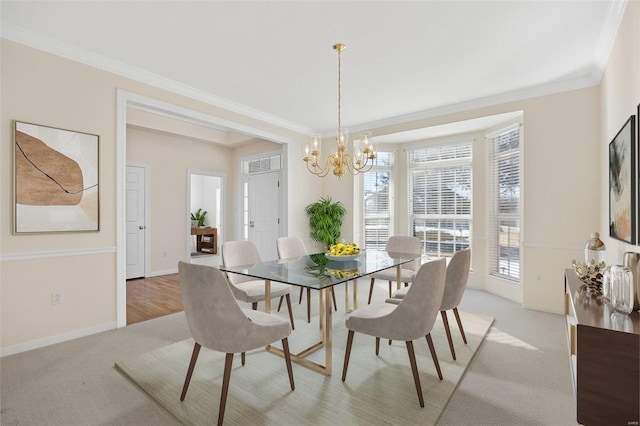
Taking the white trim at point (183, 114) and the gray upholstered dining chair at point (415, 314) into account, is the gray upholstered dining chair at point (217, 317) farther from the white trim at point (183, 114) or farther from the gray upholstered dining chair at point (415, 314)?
the white trim at point (183, 114)

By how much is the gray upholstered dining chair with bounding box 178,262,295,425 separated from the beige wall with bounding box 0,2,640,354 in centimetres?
191

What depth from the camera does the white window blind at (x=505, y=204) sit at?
14.4ft

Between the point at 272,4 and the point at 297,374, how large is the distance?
9.05ft

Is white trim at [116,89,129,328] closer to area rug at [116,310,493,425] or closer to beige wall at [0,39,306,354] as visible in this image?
beige wall at [0,39,306,354]

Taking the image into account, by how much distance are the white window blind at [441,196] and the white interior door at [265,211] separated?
8.37 ft

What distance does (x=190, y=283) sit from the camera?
5.87 feet

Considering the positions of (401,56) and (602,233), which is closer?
(401,56)

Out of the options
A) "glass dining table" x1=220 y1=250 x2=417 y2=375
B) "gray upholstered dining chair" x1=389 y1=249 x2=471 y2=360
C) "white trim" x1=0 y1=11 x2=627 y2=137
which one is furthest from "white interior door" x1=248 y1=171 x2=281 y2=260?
"gray upholstered dining chair" x1=389 y1=249 x2=471 y2=360

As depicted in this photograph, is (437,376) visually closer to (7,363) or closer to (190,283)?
(190,283)

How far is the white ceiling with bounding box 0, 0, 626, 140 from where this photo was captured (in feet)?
7.78

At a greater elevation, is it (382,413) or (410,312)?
(410,312)

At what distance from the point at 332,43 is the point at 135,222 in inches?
191

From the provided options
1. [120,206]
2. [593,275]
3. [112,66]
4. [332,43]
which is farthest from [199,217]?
[593,275]

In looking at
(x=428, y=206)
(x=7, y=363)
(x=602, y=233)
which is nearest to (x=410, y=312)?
(x=602, y=233)
